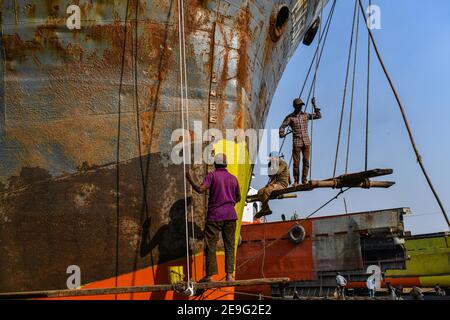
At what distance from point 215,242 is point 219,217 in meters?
0.25

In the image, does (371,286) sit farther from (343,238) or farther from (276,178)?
(276,178)

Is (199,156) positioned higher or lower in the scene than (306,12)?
lower

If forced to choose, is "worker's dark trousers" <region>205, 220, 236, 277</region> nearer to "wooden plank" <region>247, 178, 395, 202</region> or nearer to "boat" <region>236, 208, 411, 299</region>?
"wooden plank" <region>247, 178, 395, 202</region>

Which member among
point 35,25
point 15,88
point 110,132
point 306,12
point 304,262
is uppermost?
point 306,12

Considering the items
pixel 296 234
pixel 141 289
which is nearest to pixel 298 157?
pixel 141 289

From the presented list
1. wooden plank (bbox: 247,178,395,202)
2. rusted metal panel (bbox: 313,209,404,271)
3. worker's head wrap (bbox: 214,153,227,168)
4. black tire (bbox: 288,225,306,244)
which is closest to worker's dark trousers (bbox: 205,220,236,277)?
worker's head wrap (bbox: 214,153,227,168)

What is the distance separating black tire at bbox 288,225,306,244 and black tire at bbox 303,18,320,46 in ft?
24.6

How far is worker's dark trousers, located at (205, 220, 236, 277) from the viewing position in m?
4.47

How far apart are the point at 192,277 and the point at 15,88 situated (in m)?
2.79

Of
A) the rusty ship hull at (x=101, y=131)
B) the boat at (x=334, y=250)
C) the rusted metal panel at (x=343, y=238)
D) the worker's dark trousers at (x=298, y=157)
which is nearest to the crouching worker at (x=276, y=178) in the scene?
the worker's dark trousers at (x=298, y=157)
